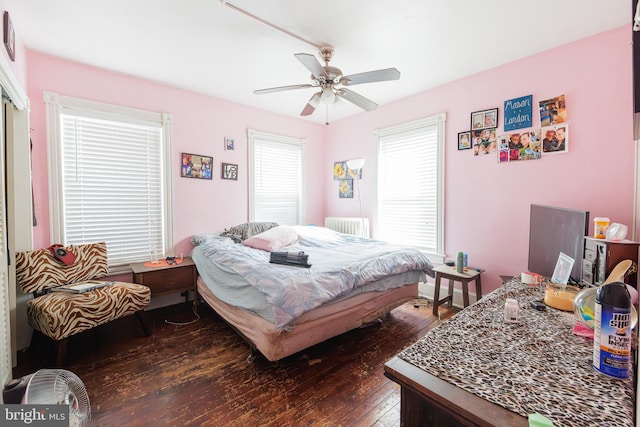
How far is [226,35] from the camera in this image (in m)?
2.27

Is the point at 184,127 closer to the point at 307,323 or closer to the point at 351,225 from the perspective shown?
the point at 351,225

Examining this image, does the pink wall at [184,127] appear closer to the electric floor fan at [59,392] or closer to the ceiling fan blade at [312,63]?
the ceiling fan blade at [312,63]

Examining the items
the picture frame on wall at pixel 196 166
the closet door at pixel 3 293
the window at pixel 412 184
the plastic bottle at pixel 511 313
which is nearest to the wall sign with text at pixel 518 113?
the window at pixel 412 184

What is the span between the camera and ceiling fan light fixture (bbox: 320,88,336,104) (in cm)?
241

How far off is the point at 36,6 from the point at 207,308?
296cm

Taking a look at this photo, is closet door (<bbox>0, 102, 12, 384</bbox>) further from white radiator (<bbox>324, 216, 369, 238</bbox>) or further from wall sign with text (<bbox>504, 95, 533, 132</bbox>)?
wall sign with text (<bbox>504, 95, 533, 132</bbox>)

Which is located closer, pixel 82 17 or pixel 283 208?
pixel 82 17

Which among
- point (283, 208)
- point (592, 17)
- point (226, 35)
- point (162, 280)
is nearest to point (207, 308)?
point (162, 280)

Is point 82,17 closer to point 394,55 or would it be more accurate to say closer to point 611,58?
point 394,55

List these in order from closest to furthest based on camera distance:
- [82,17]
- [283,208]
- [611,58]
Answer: [82,17] → [611,58] → [283,208]

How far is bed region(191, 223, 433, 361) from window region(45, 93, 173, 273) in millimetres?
642

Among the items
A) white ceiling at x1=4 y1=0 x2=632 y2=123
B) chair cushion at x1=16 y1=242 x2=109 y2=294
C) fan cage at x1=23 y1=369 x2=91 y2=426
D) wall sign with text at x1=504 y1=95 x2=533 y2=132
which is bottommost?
fan cage at x1=23 y1=369 x2=91 y2=426

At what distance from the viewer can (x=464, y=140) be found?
122 inches

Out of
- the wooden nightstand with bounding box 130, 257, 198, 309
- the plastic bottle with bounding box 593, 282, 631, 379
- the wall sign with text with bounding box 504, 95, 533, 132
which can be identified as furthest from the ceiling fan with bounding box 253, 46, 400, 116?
the wooden nightstand with bounding box 130, 257, 198, 309
